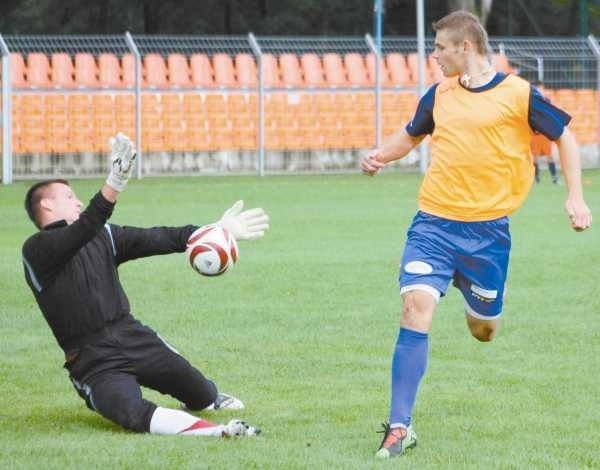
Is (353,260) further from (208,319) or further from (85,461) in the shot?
(85,461)

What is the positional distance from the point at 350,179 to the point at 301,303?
17.5 m

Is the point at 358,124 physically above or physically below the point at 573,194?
below

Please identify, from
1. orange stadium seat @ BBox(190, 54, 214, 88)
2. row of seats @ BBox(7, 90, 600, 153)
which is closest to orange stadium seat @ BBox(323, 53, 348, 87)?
row of seats @ BBox(7, 90, 600, 153)

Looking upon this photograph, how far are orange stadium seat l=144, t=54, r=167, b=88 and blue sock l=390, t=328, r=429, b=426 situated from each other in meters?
24.0

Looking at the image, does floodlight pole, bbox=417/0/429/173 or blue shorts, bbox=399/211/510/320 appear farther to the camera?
floodlight pole, bbox=417/0/429/173

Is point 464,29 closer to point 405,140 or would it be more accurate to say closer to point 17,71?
point 405,140

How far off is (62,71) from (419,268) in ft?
76.4

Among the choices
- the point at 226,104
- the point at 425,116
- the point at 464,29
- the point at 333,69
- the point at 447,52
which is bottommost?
the point at 226,104

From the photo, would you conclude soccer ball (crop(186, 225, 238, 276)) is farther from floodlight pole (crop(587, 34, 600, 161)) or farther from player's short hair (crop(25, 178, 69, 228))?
floodlight pole (crop(587, 34, 600, 161))

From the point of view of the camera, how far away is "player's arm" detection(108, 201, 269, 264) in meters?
6.98

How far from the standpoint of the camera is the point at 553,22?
149ft

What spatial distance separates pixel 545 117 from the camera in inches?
271

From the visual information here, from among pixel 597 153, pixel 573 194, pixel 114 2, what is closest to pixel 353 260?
pixel 573 194

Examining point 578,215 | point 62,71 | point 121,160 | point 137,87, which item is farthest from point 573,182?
point 62,71
